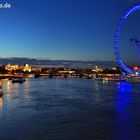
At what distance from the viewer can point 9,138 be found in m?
15.6

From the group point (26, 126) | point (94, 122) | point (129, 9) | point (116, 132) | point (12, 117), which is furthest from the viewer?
point (129, 9)

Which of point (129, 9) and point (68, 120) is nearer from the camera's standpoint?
point (68, 120)

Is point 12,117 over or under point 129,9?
under

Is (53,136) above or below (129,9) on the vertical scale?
below

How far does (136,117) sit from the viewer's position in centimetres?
2316

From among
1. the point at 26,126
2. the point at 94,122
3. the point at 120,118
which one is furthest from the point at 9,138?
the point at 120,118

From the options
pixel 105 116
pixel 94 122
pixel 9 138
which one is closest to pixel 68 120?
pixel 94 122

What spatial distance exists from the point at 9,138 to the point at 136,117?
994 centimetres

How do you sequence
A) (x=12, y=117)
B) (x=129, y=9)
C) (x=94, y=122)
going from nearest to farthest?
(x=94, y=122), (x=12, y=117), (x=129, y=9)

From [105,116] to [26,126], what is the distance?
6265 millimetres

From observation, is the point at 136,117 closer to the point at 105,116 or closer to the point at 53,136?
the point at 105,116

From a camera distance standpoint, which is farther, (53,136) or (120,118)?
(120,118)

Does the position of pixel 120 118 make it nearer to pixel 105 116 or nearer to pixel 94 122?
pixel 105 116

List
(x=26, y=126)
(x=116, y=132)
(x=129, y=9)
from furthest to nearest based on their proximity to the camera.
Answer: (x=129, y=9)
(x=26, y=126)
(x=116, y=132)
